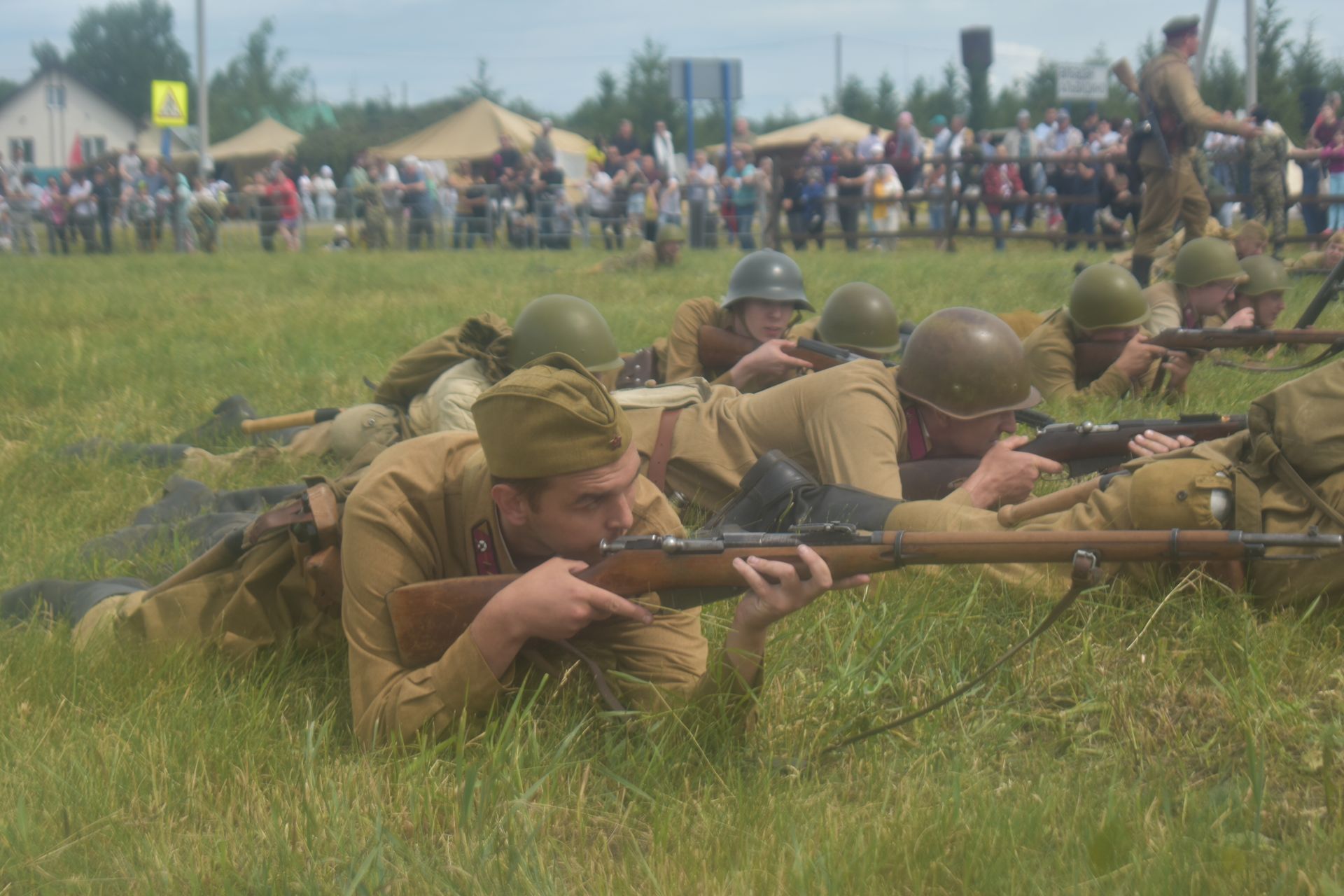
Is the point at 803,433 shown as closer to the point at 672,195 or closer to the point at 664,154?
the point at 672,195

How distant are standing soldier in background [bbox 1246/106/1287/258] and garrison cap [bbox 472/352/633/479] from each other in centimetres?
1414

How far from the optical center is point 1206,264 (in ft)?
31.1

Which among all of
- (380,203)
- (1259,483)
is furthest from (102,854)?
(380,203)

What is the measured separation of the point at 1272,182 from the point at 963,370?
484 inches

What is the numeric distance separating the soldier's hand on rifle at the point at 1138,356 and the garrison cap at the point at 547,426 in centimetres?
525

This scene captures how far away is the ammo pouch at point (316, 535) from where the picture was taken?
4.09 metres

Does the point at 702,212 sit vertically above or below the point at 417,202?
below

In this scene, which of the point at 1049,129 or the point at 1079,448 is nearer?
the point at 1079,448

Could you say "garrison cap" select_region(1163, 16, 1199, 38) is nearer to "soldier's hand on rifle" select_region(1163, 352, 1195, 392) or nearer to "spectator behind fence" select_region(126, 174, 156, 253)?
"soldier's hand on rifle" select_region(1163, 352, 1195, 392)

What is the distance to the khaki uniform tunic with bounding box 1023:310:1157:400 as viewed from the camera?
8.16 meters

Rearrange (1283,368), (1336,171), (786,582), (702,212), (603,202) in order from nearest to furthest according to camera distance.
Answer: (786,582), (1283,368), (1336,171), (702,212), (603,202)

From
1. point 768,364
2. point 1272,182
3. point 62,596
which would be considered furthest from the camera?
point 1272,182

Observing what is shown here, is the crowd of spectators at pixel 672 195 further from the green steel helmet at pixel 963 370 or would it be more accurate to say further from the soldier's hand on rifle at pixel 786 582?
the soldier's hand on rifle at pixel 786 582

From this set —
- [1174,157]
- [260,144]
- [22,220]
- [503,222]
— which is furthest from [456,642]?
[260,144]
